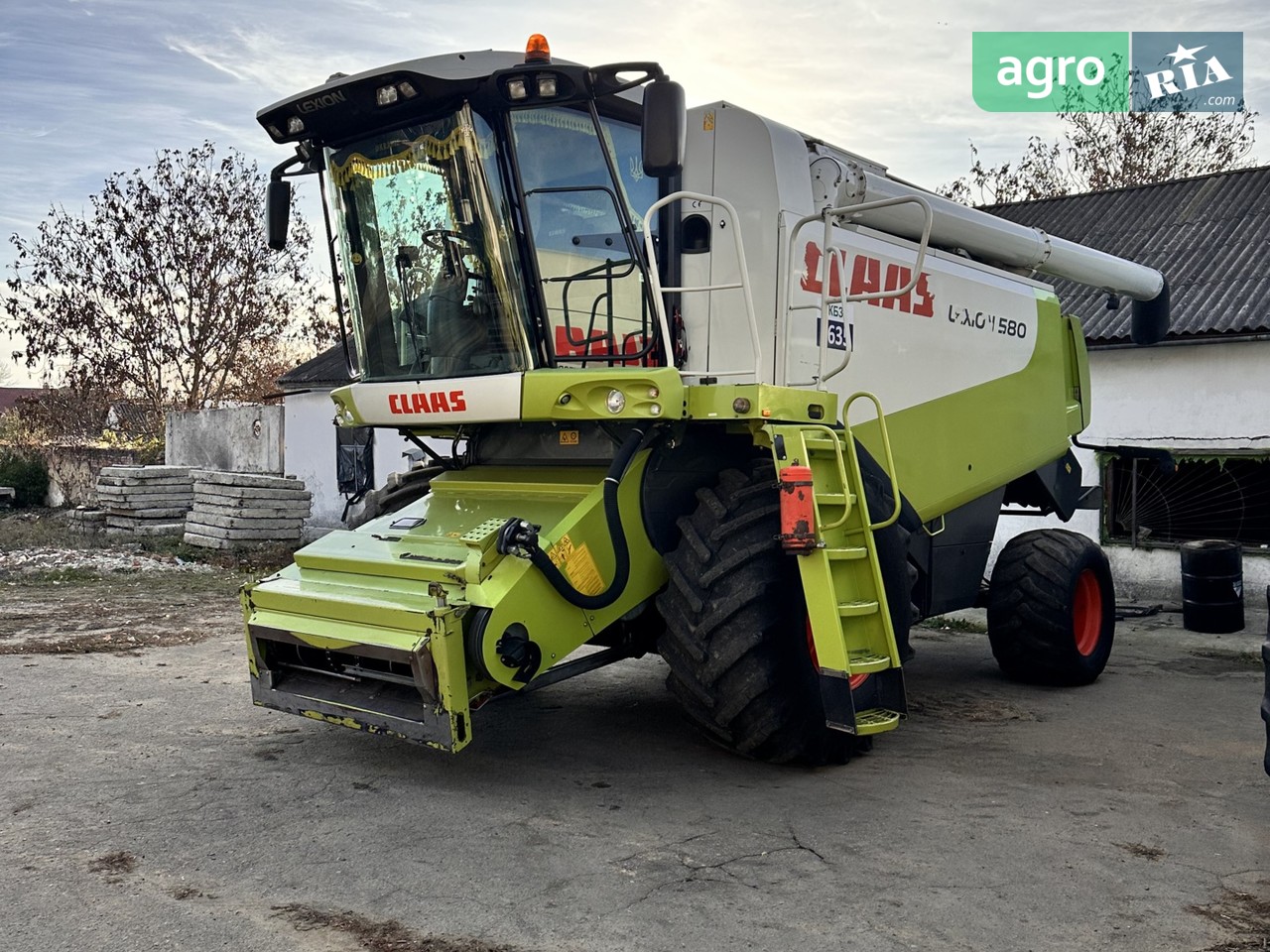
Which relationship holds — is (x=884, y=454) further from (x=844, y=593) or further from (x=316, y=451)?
(x=316, y=451)

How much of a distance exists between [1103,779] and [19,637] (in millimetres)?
7673

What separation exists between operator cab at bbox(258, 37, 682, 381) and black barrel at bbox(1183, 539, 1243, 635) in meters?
6.93

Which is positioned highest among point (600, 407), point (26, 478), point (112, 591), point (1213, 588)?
point (600, 407)

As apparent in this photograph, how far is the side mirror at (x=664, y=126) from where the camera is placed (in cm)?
457

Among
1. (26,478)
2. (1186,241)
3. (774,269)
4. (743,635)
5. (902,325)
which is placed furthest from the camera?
(26,478)

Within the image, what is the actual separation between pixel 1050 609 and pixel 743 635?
334cm

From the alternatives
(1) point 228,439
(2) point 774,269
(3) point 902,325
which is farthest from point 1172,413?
(1) point 228,439

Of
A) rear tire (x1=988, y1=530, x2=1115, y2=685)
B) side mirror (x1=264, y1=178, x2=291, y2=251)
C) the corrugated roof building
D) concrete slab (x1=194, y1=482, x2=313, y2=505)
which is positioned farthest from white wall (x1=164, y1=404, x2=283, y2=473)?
rear tire (x1=988, y1=530, x2=1115, y2=685)

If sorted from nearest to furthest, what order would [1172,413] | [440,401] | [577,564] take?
1. [577,564]
2. [440,401]
3. [1172,413]

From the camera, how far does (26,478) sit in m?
24.0

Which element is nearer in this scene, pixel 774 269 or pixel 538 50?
pixel 538 50

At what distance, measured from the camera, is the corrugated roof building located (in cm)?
1152

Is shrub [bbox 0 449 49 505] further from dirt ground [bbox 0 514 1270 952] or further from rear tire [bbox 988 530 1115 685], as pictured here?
rear tire [bbox 988 530 1115 685]

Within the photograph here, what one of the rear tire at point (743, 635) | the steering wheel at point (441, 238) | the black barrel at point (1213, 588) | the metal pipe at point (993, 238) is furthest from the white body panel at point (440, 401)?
the black barrel at point (1213, 588)
